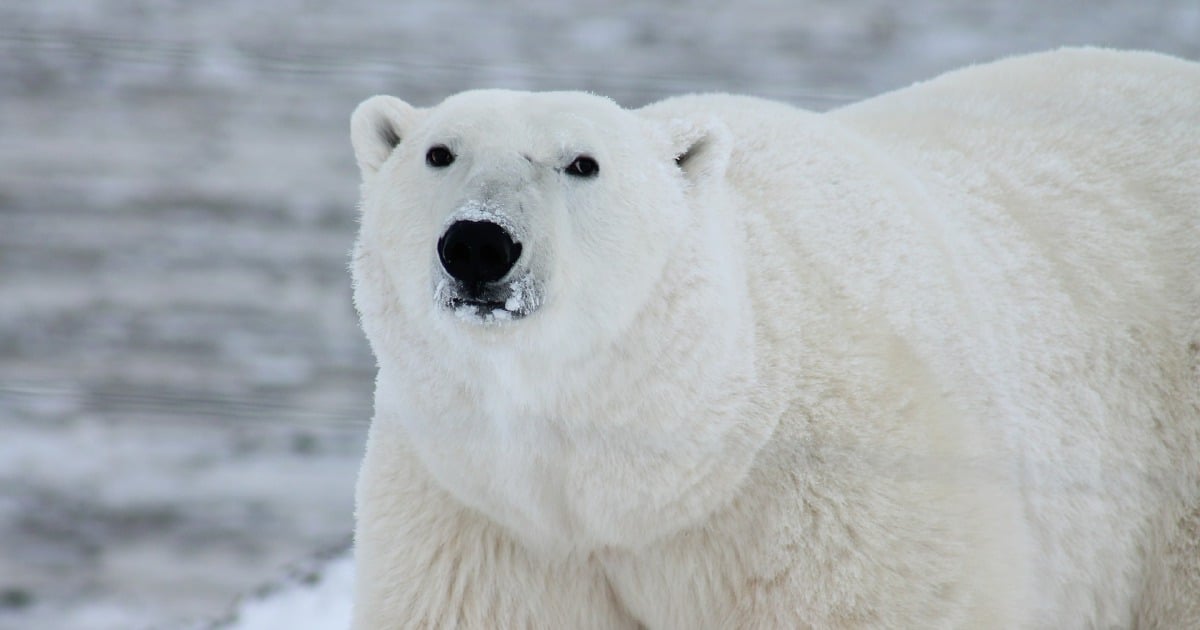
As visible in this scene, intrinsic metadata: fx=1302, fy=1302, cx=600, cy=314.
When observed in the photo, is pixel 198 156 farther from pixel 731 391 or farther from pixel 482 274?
pixel 731 391

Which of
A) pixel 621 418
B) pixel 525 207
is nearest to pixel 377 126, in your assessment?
pixel 525 207

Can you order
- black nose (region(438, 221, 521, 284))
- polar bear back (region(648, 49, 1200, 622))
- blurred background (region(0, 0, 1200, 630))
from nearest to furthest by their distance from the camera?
blurred background (region(0, 0, 1200, 630)) < black nose (region(438, 221, 521, 284)) < polar bear back (region(648, 49, 1200, 622))

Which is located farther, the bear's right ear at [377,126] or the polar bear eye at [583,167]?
the bear's right ear at [377,126]

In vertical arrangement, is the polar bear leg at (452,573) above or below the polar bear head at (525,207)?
below

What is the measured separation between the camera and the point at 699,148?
7.98ft

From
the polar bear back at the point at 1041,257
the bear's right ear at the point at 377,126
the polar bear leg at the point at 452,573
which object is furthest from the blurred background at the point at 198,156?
the polar bear back at the point at 1041,257

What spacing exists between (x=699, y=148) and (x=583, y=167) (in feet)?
0.95

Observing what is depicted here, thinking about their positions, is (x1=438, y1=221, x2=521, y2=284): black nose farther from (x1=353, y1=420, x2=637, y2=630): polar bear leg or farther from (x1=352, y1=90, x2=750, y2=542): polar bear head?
(x1=353, y1=420, x2=637, y2=630): polar bear leg

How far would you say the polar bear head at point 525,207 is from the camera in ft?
6.57

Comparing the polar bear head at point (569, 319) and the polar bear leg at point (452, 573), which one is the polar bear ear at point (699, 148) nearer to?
the polar bear head at point (569, 319)

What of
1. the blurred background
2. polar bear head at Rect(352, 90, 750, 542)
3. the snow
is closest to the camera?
the blurred background

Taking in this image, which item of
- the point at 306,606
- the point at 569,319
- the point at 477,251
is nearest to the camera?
the point at 477,251

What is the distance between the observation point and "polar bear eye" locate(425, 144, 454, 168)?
2.26 meters

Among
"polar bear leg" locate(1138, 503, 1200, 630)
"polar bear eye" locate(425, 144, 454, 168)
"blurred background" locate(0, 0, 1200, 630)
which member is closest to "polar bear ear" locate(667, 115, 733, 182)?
"blurred background" locate(0, 0, 1200, 630)
